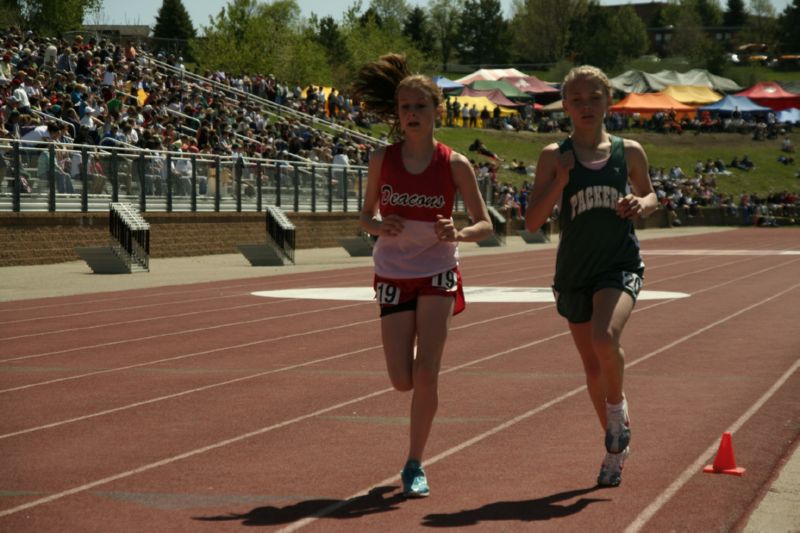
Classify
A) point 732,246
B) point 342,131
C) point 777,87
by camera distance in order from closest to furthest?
point 732,246 < point 342,131 < point 777,87

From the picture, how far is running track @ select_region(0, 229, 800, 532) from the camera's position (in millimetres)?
6281

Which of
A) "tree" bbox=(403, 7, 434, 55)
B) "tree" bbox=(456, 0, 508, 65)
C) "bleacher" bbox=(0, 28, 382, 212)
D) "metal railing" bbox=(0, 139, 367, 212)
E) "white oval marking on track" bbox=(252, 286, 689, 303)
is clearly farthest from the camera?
"tree" bbox=(456, 0, 508, 65)

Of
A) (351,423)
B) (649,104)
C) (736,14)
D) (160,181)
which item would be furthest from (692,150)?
(736,14)

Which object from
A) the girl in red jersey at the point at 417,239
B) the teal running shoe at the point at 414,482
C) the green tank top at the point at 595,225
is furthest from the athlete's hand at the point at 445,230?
the teal running shoe at the point at 414,482

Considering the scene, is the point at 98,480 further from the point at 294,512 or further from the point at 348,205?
the point at 348,205

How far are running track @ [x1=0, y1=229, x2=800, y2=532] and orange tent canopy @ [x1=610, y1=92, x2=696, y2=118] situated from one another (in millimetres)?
58371

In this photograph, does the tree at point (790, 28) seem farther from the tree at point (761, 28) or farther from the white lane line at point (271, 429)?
the white lane line at point (271, 429)

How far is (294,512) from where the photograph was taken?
6.19 m

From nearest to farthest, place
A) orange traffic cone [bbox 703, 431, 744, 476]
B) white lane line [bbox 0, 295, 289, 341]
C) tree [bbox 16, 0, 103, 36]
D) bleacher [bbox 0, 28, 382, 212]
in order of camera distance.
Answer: orange traffic cone [bbox 703, 431, 744, 476] → white lane line [bbox 0, 295, 289, 341] → bleacher [bbox 0, 28, 382, 212] → tree [bbox 16, 0, 103, 36]

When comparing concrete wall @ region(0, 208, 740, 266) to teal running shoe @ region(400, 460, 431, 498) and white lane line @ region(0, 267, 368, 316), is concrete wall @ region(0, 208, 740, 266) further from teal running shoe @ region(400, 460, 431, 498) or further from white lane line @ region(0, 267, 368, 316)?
teal running shoe @ region(400, 460, 431, 498)

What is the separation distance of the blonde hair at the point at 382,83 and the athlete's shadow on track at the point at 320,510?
1912mm

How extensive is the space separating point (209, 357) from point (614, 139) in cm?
648

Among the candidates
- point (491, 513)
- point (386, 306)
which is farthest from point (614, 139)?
point (491, 513)

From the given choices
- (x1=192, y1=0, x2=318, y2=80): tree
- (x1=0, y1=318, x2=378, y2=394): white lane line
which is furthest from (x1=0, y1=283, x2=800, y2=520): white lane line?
(x1=192, y1=0, x2=318, y2=80): tree
